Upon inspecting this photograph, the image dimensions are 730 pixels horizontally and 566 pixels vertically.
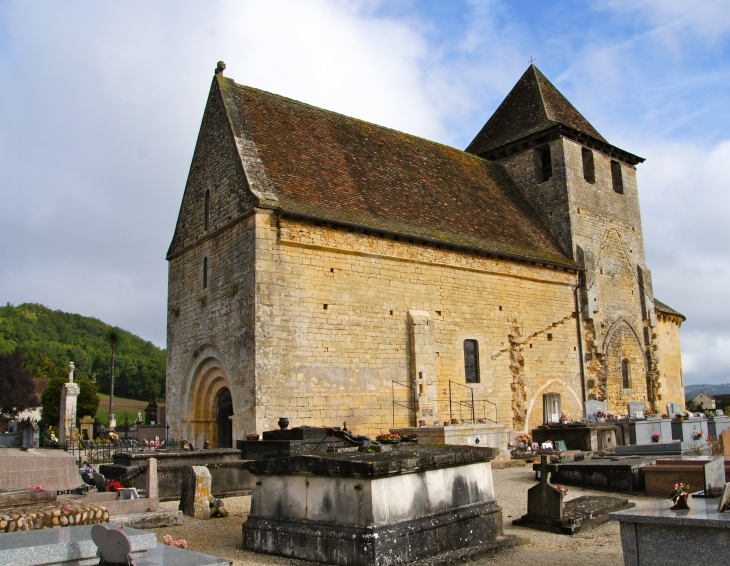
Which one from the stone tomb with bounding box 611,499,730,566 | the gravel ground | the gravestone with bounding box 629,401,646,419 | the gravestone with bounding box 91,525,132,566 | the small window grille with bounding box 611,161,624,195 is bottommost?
the gravel ground

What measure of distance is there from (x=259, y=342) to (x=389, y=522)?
8.56 m

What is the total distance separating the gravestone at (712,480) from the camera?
5.76 metres

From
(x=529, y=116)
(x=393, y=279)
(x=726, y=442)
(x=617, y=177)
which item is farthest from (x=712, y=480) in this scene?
(x=617, y=177)

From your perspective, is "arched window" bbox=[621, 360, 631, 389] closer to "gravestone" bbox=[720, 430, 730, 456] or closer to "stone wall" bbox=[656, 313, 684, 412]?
"stone wall" bbox=[656, 313, 684, 412]

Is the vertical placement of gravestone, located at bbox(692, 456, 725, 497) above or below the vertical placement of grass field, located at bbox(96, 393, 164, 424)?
below

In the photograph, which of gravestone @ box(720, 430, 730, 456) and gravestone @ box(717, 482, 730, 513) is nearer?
gravestone @ box(717, 482, 730, 513)

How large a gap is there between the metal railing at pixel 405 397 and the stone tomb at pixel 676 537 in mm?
11083

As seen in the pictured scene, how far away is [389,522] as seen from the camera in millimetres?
6047

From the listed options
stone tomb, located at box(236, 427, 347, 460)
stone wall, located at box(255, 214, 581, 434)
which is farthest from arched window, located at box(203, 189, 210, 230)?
stone tomb, located at box(236, 427, 347, 460)

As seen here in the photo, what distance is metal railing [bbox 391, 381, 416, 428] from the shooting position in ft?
52.8

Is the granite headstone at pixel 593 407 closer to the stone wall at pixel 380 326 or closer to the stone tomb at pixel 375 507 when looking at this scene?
the stone wall at pixel 380 326

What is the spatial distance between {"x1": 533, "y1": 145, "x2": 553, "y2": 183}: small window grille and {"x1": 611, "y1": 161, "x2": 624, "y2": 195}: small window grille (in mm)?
3074

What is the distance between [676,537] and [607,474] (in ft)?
22.0

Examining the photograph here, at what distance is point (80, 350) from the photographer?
68.9 m
